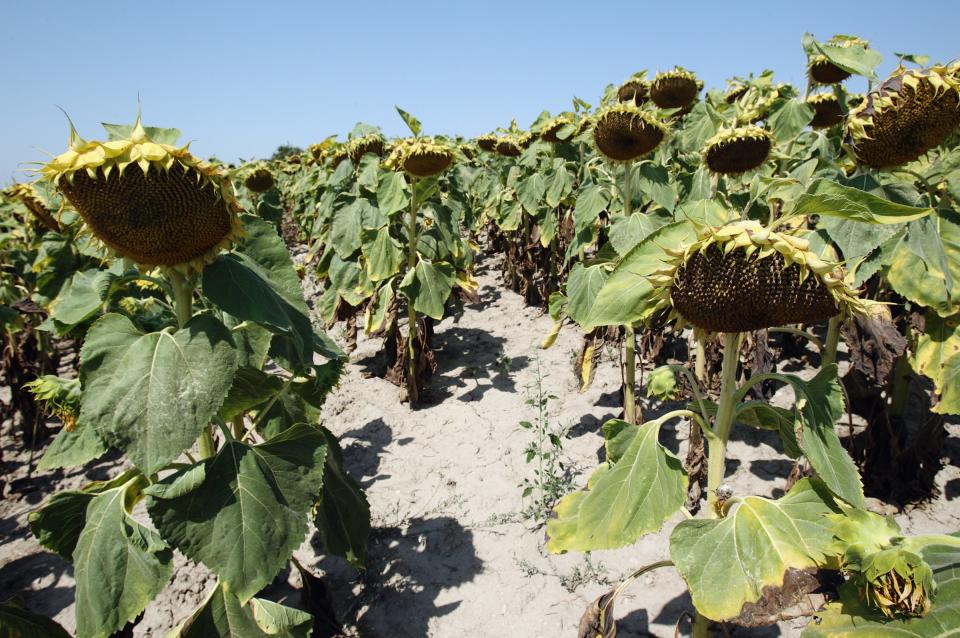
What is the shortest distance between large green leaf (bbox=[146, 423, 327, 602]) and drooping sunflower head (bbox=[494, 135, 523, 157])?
6376 mm

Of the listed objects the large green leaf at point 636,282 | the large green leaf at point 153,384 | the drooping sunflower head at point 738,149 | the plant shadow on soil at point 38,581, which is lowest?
the plant shadow on soil at point 38,581

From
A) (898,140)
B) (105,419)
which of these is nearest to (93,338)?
(105,419)

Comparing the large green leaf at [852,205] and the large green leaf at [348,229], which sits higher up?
the large green leaf at [852,205]

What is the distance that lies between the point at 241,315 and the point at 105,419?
392 millimetres

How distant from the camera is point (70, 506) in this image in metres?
1.77

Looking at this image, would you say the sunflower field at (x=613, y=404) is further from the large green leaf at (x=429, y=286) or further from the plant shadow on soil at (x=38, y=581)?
the large green leaf at (x=429, y=286)

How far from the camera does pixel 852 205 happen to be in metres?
1.03

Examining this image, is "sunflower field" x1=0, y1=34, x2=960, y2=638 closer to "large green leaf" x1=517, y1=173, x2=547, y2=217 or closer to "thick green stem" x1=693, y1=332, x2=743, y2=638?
"thick green stem" x1=693, y1=332, x2=743, y2=638

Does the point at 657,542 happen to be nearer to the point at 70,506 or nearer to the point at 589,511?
the point at 589,511

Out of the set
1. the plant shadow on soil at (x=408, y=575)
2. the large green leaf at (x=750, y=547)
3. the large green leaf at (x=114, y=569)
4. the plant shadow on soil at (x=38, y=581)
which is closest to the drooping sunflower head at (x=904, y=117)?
the large green leaf at (x=750, y=547)

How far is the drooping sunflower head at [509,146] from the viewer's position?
7438 millimetres

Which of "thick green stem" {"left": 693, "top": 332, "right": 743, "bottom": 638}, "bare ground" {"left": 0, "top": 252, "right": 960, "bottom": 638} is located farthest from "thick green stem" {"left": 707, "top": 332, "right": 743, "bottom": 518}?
"bare ground" {"left": 0, "top": 252, "right": 960, "bottom": 638}

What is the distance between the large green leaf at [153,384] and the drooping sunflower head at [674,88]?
3809 mm

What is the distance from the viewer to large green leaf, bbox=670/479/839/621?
1223mm
